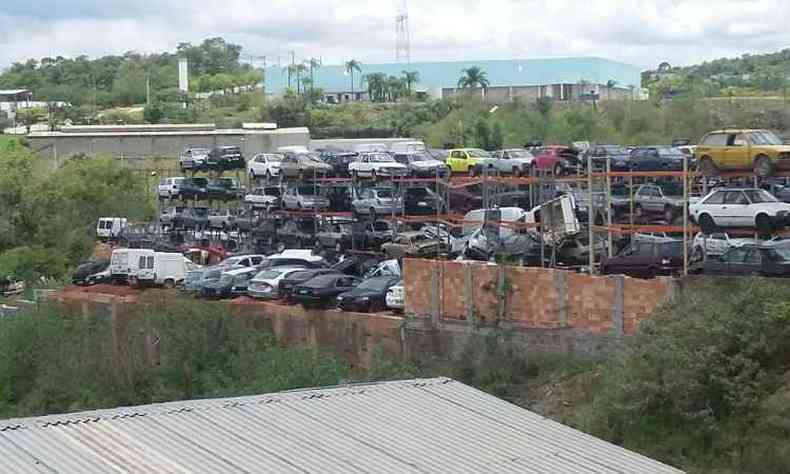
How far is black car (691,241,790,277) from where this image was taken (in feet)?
89.4

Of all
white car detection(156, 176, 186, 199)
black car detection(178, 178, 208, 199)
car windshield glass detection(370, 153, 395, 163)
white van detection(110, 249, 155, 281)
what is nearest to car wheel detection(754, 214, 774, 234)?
car windshield glass detection(370, 153, 395, 163)

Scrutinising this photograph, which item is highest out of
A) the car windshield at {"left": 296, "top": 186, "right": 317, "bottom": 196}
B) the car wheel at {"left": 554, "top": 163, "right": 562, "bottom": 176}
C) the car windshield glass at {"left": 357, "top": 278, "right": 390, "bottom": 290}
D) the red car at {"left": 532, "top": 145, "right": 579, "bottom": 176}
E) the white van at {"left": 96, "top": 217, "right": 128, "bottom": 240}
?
the red car at {"left": 532, "top": 145, "right": 579, "bottom": 176}

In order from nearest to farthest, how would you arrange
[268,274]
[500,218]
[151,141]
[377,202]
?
[500,218], [268,274], [377,202], [151,141]

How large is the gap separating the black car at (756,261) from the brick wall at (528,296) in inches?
59.3

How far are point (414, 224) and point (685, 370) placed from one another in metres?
21.1

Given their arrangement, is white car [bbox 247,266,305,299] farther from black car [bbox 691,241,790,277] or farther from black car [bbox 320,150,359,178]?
black car [bbox 691,241,790,277]

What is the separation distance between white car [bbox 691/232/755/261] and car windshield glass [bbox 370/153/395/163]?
16801 millimetres

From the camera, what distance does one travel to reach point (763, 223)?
29672 mm

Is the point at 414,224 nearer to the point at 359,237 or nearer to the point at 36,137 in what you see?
the point at 359,237

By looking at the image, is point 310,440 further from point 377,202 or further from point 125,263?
point 125,263

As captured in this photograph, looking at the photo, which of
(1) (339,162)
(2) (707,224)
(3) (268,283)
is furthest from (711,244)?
(1) (339,162)

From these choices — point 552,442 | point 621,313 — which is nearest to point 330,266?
point 621,313

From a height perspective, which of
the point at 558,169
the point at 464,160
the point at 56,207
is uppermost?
the point at 464,160

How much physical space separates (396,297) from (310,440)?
19.2 m
